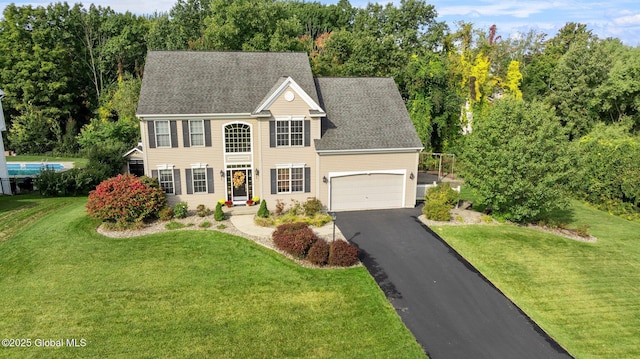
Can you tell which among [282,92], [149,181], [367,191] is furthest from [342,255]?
[149,181]

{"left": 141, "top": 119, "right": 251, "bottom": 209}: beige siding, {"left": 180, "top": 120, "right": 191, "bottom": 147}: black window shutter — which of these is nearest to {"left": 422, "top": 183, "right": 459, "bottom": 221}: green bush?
{"left": 141, "top": 119, "right": 251, "bottom": 209}: beige siding

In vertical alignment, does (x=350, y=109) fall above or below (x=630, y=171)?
above

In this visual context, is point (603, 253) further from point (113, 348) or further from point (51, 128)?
point (51, 128)

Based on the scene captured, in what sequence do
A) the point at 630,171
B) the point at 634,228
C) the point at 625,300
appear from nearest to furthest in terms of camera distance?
the point at 625,300, the point at 634,228, the point at 630,171

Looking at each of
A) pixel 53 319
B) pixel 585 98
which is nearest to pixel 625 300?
pixel 53 319

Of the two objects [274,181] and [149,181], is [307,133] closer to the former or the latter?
[274,181]

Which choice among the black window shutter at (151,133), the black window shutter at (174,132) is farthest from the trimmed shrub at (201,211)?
the black window shutter at (151,133)

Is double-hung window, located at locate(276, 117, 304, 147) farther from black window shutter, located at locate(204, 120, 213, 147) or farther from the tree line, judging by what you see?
the tree line
